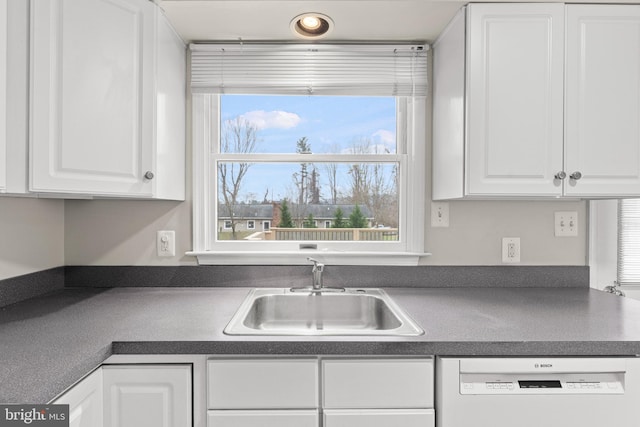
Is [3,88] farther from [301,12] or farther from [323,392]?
[323,392]

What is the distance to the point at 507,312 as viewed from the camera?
54.9 inches

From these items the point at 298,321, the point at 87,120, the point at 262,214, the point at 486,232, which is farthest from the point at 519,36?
the point at 87,120

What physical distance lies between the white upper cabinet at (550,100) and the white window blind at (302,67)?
14.5 inches

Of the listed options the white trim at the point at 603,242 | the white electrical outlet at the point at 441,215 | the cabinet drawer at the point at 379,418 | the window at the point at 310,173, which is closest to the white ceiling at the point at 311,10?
the window at the point at 310,173

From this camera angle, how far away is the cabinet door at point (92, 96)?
1.20m

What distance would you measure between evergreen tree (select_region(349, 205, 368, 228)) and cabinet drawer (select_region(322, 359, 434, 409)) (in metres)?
0.90

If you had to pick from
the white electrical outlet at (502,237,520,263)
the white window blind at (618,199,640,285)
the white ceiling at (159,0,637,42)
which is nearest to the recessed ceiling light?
the white ceiling at (159,0,637,42)

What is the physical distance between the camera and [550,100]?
147 cm

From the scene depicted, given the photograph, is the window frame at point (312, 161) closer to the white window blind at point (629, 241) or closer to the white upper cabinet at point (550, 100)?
the white upper cabinet at point (550, 100)

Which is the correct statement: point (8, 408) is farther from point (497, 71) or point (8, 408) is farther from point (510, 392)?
point (497, 71)

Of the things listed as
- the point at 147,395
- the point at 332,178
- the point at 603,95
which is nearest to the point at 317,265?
the point at 332,178

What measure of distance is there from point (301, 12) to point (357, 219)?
38.5 inches

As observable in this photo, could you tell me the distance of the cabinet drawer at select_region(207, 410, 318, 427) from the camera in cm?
111

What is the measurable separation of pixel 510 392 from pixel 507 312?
350 millimetres
